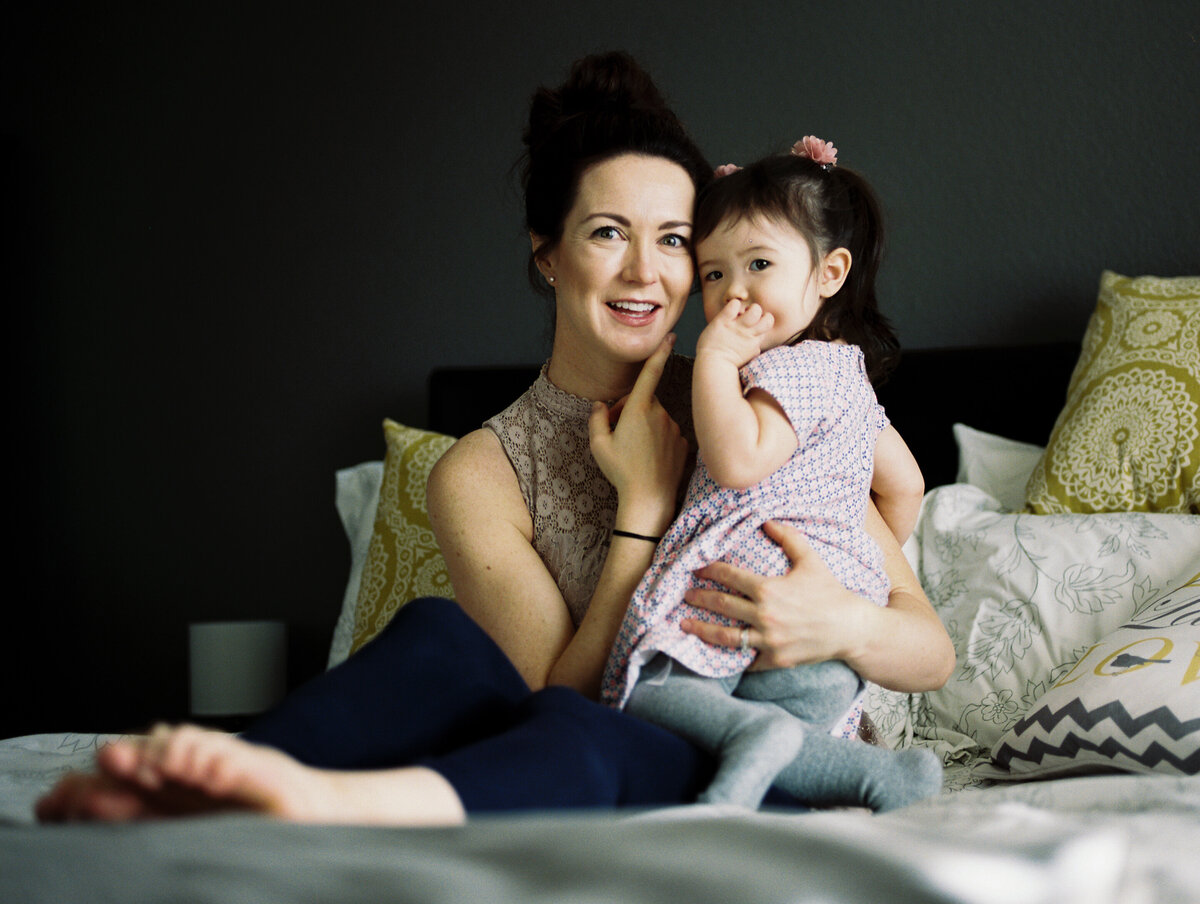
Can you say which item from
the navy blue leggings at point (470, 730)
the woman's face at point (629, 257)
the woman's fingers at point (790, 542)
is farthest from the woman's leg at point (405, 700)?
the woman's face at point (629, 257)

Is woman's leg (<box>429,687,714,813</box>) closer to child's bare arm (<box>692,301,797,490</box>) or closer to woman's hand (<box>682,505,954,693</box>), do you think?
woman's hand (<box>682,505,954,693</box>)

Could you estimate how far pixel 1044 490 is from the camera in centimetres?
211

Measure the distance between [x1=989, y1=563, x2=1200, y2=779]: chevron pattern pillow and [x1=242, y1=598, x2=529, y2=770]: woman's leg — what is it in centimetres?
78

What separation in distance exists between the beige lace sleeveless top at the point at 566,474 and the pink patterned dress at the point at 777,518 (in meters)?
0.24

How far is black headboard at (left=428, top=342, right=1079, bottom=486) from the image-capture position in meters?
2.47

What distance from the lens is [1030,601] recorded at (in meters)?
1.89

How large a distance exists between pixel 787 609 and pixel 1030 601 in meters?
0.88

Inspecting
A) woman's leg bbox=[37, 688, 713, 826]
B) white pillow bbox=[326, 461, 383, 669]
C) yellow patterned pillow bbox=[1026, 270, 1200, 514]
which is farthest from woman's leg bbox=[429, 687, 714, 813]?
white pillow bbox=[326, 461, 383, 669]

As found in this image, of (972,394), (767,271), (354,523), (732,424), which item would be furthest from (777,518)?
(354,523)

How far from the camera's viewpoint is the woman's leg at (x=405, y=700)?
96cm

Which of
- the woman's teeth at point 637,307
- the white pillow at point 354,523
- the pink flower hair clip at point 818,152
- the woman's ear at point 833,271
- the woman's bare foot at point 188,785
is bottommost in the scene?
the white pillow at point 354,523

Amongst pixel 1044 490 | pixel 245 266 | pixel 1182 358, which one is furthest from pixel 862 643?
pixel 245 266

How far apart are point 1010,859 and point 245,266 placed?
3.32 m

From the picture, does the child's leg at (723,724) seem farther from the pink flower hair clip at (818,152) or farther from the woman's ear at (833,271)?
the pink flower hair clip at (818,152)
